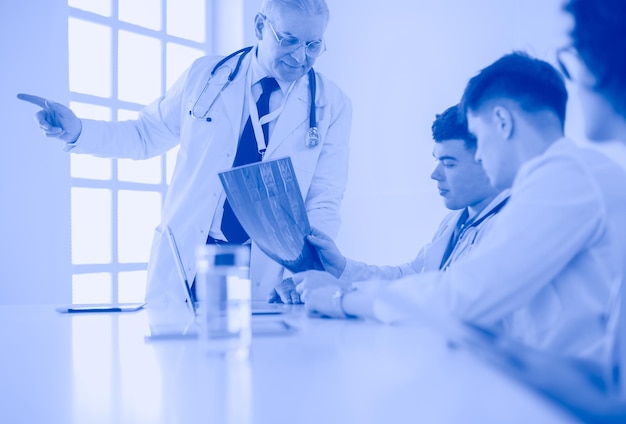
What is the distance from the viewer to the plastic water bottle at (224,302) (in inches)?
33.4

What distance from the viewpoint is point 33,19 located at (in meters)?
3.20

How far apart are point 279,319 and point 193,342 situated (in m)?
0.30

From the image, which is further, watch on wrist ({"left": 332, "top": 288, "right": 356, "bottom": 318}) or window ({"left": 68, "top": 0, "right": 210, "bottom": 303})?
window ({"left": 68, "top": 0, "right": 210, "bottom": 303})

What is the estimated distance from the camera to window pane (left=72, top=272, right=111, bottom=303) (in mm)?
3549

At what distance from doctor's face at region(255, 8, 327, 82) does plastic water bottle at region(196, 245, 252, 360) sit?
1.24 meters

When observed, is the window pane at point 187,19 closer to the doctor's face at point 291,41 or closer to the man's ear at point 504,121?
the doctor's face at point 291,41

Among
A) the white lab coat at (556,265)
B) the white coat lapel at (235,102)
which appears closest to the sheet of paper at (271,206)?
the white lab coat at (556,265)

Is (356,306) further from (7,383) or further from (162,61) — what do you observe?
(162,61)

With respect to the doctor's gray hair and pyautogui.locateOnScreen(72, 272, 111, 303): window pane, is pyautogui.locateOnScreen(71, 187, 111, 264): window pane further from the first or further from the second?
the doctor's gray hair

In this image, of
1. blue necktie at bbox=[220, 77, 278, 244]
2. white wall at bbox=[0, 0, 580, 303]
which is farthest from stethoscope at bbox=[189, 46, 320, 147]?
white wall at bbox=[0, 0, 580, 303]

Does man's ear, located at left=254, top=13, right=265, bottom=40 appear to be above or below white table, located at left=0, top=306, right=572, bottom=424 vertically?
above

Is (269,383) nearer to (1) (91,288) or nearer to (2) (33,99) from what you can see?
(2) (33,99)

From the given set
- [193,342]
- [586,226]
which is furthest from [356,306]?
[586,226]

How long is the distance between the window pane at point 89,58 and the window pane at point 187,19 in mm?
619
